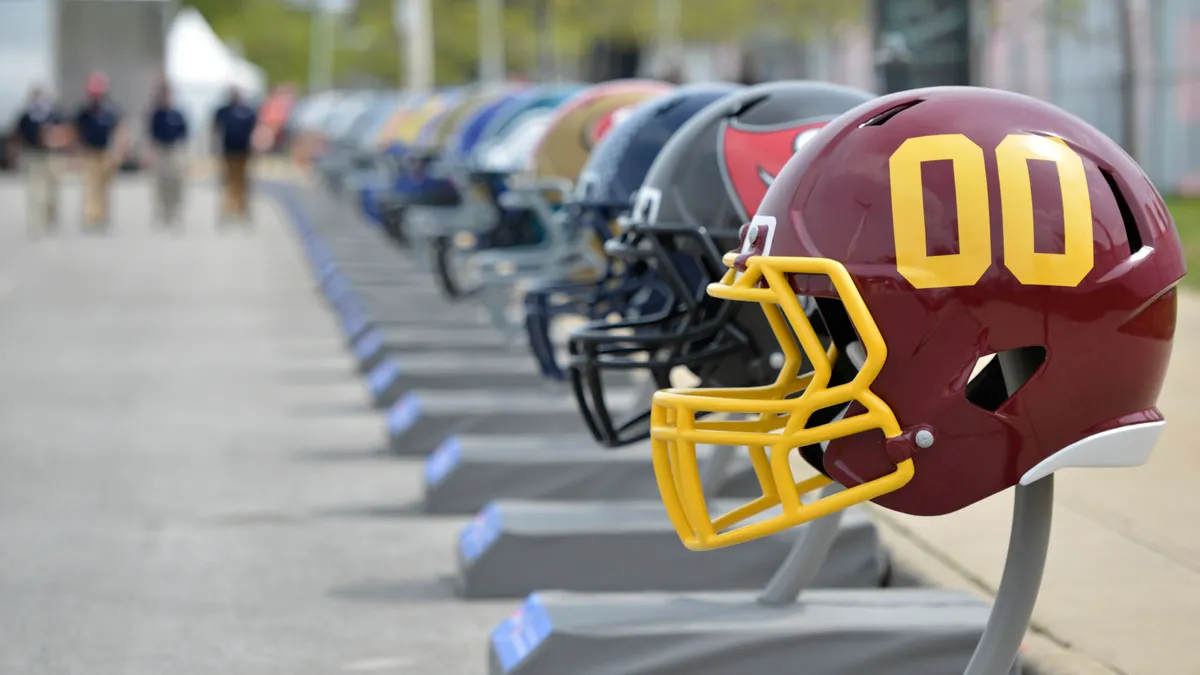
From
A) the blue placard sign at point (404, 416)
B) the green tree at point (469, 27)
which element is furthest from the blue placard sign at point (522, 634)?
the green tree at point (469, 27)

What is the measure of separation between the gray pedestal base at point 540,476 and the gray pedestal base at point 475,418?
2.71 ft

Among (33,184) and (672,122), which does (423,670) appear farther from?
(33,184)

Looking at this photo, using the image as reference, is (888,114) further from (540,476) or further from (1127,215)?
(540,476)

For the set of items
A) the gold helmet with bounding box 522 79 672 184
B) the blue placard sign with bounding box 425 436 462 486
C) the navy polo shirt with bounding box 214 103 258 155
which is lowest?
the navy polo shirt with bounding box 214 103 258 155

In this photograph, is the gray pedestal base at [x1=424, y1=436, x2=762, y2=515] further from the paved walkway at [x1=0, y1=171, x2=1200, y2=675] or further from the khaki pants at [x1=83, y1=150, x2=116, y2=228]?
the khaki pants at [x1=83, y1=150, x2=116, y2=228]

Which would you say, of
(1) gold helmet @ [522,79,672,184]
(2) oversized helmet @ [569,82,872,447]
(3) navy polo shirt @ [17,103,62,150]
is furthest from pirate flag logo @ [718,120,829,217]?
(3) navy polo shirt @ [17,103,62,150]

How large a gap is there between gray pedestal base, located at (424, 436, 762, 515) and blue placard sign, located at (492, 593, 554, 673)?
87.9 inches

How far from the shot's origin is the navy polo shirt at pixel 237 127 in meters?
26.5

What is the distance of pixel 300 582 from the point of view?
20.8 feet

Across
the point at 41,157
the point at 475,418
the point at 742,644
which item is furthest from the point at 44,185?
the point at 742,644

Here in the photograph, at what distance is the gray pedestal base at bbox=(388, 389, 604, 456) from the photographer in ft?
27.8

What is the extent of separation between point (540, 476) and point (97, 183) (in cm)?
2018

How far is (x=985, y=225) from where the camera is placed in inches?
134

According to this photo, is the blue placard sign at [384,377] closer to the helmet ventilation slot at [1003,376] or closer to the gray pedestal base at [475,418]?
the gray pedestal base at [475,418]
